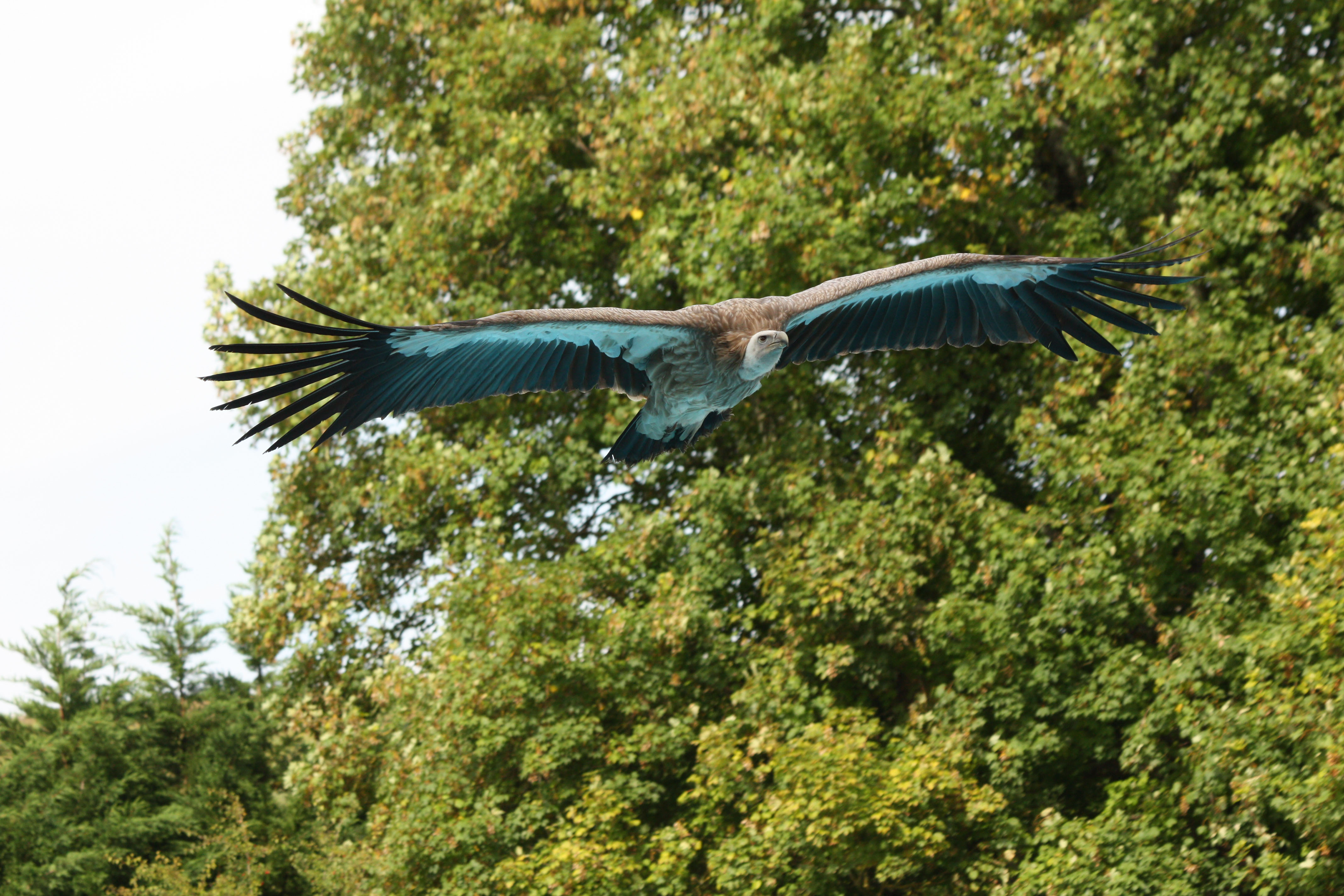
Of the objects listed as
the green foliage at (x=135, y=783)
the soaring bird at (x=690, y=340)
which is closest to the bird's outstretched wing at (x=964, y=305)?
the soaring bird at (x=690, y=340)

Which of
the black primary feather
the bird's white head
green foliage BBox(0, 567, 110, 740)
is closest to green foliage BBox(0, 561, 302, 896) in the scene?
green foliage BBox(0, 567, 110, 740)

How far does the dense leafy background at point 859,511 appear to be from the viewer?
28.1 ft

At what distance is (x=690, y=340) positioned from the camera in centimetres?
577

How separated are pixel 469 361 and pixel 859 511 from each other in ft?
15.2

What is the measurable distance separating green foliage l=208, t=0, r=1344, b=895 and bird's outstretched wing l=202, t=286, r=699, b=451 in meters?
3.80

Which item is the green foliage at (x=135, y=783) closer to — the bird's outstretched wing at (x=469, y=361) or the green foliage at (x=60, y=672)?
the green foliage at (x=60, y=672)

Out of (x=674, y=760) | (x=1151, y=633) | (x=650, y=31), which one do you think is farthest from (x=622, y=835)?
(x=650, y=31)

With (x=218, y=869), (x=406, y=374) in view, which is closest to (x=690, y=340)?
(x=406, y=374)

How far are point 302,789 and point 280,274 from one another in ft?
18.6

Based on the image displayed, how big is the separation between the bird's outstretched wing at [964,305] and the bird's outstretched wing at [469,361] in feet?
3.20

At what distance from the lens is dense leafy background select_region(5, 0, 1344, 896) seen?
8.56 metres

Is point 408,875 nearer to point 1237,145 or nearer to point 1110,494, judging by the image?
point 1110,494

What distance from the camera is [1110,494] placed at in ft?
33.5

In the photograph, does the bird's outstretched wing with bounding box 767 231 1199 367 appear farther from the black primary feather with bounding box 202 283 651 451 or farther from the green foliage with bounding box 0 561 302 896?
the green foliage with bounding box 0 561 302 896
